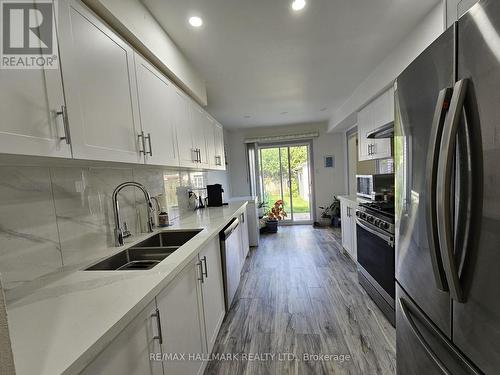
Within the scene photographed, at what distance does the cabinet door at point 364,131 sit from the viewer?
9.96ft

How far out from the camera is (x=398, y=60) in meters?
2.15

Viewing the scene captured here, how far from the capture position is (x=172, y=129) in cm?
195

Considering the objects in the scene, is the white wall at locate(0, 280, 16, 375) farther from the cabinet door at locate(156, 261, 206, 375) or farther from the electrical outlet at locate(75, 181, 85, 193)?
the electrical outlet at locate(75, 181, 85, 193)

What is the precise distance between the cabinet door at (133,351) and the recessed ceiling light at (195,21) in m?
1.82

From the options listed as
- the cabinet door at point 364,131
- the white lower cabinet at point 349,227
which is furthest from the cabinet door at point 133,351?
the cabinet door at point 364,131

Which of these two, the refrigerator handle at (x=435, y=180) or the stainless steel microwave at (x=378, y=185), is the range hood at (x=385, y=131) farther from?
the refrigerator handle at (x=435, y=180)

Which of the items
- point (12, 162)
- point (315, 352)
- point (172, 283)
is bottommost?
point (315, 352)

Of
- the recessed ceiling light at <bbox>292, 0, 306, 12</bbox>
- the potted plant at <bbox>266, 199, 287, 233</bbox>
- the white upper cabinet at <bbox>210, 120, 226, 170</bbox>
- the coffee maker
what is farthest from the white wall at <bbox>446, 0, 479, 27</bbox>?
the potted plant at <bbox>266, 199, 287, 233</bbox>

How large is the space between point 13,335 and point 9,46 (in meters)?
0.92

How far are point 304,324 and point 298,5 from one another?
8.10 feet

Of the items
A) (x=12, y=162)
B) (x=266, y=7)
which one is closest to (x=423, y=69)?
(x=266, y=7)

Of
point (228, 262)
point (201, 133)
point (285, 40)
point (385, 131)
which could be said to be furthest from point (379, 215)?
point (201, 133)

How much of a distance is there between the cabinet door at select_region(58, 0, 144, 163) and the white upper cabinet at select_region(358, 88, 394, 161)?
7.99 ft

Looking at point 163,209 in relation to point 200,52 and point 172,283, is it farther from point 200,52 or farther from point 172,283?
point 200,52
